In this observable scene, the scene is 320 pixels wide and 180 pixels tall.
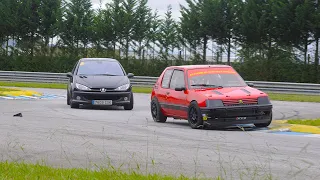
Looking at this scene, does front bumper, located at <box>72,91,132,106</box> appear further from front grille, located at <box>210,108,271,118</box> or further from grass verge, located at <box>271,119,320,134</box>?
front grille, located at <box>210,108,271,118</box>

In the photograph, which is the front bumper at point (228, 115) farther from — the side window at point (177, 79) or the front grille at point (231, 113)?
the side window at point (177, 79)

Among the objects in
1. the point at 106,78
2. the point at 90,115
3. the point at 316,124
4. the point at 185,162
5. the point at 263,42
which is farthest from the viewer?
the point at 263,42

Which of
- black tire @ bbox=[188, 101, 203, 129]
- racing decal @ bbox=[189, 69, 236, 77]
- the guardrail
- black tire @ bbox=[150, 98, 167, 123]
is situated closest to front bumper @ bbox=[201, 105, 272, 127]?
black tire @ bbox=[188, 101, 203, 129]

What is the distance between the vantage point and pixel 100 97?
21.5 m

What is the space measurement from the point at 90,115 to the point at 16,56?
103 ft

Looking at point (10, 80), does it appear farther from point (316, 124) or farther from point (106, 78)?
point (316, 124)

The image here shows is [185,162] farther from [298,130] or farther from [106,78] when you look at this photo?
[106,78]

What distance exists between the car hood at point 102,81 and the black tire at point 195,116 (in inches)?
253

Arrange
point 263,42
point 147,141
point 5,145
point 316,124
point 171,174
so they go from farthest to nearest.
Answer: point 263,42 < point 316,124 < point 147,141 < point 5,145 < point 171,174

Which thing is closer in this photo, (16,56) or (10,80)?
(10,80)

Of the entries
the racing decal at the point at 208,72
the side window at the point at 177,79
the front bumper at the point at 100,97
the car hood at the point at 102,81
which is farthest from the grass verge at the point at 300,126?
the car hood at the point at 102,81

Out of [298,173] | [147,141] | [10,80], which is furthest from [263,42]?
[298,173]

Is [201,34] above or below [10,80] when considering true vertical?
above

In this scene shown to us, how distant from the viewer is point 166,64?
43500mm
